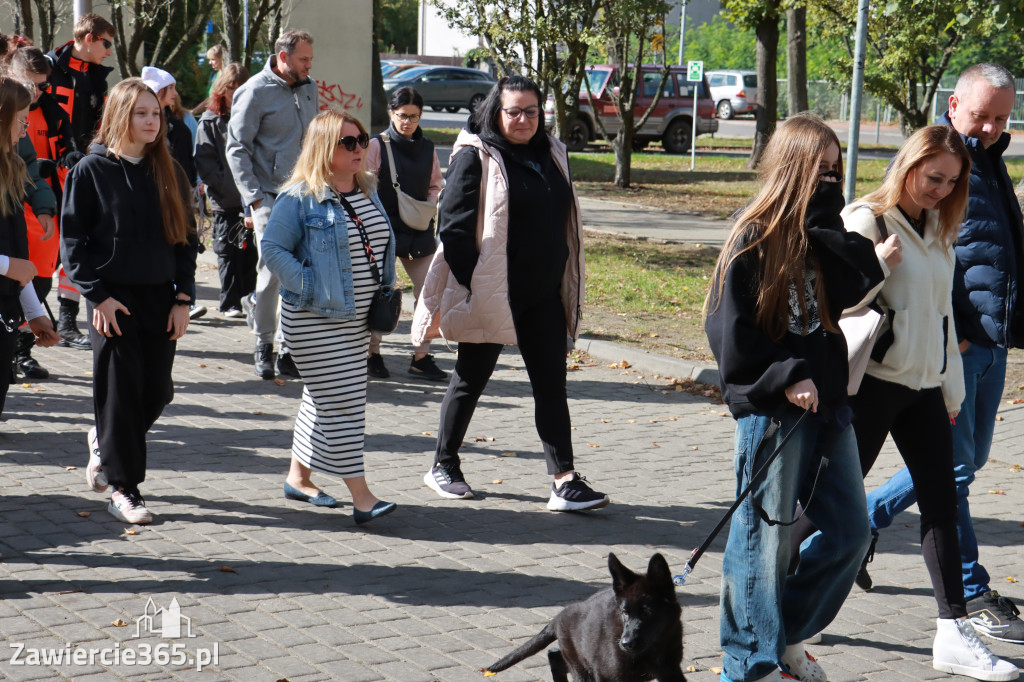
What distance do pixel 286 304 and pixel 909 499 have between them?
9.60ft

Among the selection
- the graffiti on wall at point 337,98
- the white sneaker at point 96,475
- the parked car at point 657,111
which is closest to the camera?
the white sneaker at point 96,475

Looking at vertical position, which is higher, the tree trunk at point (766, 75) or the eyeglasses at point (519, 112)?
the tree trunk at point (766, 75)

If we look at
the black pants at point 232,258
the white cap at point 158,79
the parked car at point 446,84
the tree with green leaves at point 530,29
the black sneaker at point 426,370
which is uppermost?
the parked car at point 446,84

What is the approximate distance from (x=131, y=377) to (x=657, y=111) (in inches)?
1074

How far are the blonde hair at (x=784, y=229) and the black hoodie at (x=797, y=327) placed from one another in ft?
0.08

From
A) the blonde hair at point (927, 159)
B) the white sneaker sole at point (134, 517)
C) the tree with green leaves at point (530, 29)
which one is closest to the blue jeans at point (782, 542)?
the blonde hair at point (927, 159)

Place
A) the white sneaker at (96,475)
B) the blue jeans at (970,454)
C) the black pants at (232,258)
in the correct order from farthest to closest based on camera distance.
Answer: the black pants at (232,258) → the white sneaker at (96,475) → the blue jeans at (970,454)

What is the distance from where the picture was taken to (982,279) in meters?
4.68

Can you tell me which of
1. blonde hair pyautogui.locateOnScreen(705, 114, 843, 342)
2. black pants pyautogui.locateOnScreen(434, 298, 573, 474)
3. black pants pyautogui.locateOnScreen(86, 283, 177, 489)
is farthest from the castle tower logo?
blonde hair pyautogui.locateOnScreen(705, 114, 843, 342)

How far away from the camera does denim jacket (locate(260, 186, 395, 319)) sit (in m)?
5.30

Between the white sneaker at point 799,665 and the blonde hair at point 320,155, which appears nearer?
the white sneaker at point 799,665

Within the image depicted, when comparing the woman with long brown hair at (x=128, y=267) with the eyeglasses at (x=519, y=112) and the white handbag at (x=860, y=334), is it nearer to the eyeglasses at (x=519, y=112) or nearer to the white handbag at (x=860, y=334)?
the eyeglasses at (x=519, y=112)

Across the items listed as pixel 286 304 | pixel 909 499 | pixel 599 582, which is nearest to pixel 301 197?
pixel 286 304

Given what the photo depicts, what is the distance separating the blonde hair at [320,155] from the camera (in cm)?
535
